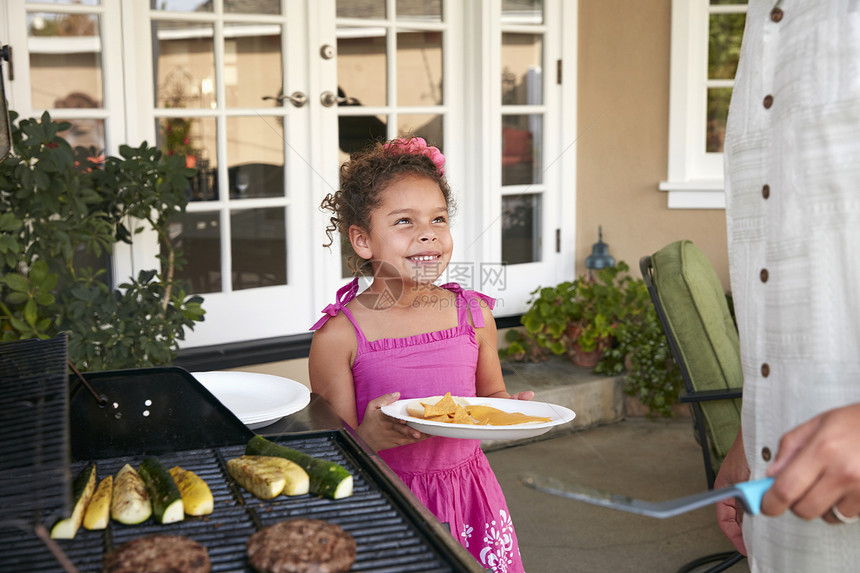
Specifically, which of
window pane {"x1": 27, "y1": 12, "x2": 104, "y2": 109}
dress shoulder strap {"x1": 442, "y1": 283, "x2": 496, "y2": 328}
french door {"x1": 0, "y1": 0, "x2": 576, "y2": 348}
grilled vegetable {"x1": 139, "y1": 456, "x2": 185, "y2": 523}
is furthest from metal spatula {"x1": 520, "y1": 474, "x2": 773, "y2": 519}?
window pane {"x1": 27, "y1": 12, "x2": 104, "y2": 109}

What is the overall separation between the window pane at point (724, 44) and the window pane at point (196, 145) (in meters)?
2.60

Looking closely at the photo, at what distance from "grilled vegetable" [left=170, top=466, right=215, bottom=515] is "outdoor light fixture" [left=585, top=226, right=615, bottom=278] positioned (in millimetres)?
3713

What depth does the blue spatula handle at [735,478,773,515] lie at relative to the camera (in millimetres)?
822

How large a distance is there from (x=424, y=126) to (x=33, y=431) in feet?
11.6

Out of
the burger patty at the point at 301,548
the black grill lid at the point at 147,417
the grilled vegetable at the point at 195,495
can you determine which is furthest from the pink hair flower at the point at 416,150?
the burger patty at the point at 301,548

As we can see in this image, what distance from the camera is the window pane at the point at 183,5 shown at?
351cm

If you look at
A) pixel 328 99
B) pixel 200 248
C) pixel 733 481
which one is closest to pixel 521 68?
pixel 328 99

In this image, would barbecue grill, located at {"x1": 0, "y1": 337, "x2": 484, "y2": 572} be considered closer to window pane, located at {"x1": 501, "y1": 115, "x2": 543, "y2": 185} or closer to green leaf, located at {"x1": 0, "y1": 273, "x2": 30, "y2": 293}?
green leaf, located at {"x1": 0, "y1": 273, "x2": 30, "y2": 293}

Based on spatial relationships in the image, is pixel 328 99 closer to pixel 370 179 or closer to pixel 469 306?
pixel 370 179

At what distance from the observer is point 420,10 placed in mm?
4195

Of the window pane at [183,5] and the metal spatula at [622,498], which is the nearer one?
the metal spatula at [622,498]

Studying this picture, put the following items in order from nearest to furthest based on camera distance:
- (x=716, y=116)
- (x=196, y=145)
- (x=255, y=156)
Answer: (x=196, y=145) < (x=255, y=156) < (x=716, y=116)

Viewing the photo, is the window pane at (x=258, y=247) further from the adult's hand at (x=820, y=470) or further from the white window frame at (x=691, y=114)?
the adult's hand at (x=820, y=470)

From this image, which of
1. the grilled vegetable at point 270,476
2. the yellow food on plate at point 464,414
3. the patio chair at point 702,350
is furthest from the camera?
the patio chair at point 702,350
